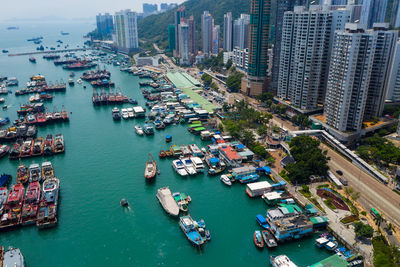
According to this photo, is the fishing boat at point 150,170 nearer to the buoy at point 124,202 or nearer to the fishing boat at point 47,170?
the buoy at point 124,202

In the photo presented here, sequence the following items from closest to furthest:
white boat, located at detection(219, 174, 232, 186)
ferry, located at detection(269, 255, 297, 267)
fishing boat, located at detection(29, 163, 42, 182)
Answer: ferry, located at detection(269, 255, 297, 267)
white boat, located at detection(219, 174, 232, 186)
fishing boat, located at detection(29, 163, 42, 182)

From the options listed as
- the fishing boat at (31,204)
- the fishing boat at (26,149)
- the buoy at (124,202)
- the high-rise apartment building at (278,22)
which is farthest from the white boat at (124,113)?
the high-rise apartment building at (278,22)

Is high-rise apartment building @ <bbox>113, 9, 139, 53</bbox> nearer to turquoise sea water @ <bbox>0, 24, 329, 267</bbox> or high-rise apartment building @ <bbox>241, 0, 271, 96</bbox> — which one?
high-rise apartment building @ <bbox>241, 0, 271, 96</bbox>

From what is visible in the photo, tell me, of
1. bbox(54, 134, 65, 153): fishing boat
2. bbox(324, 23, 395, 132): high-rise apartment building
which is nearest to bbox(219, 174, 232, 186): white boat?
bbox(324, 23, 395, 132): high-rise apartment building

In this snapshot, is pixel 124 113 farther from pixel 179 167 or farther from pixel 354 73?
pixel 354 73

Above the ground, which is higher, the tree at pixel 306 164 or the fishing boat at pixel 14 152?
the tree at pixel 306 164

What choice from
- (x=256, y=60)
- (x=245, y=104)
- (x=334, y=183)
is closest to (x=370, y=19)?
(x=256, y=60)
